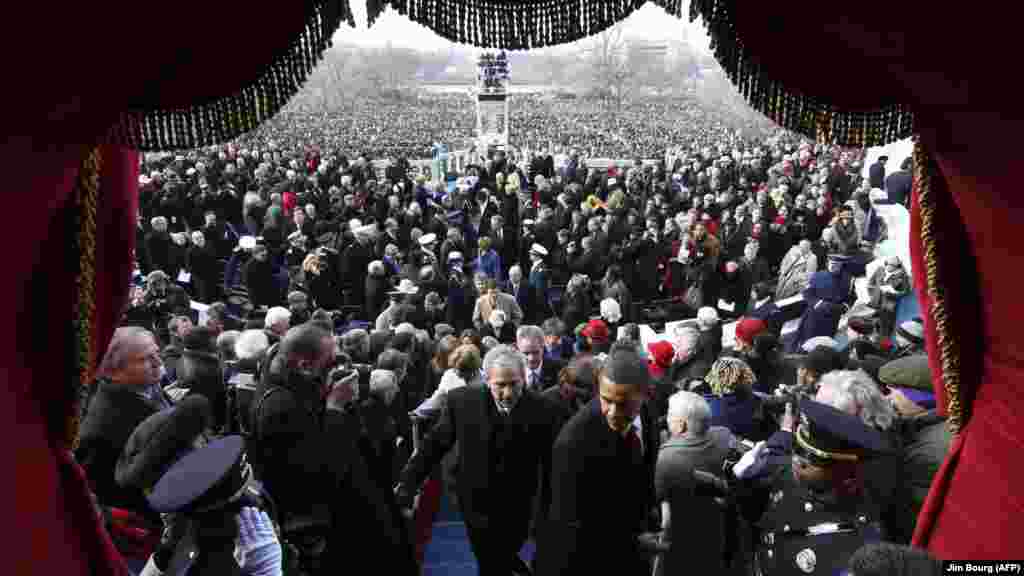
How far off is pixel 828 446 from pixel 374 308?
20.5 feet

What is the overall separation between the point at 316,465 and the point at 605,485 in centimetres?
106

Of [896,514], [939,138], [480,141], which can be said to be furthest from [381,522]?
[480,141]

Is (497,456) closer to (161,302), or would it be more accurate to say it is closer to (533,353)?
(533,353)

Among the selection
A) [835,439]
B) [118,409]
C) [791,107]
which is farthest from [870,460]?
[118,409]

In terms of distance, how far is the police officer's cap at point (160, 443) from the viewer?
2.29 m

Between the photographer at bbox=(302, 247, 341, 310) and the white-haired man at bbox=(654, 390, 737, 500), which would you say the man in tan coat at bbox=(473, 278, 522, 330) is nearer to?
the photographer at bbox=(302, 247, 341, 310)

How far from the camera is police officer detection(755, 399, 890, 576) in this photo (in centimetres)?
248

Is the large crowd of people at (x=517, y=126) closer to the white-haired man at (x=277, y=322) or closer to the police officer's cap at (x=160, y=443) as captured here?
the white-haired man at (x=277, y=322)

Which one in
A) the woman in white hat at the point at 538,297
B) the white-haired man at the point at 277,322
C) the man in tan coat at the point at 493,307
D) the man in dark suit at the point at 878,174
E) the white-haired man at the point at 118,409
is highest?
the white-haired man at the point at 118,409

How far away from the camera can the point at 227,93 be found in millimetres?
1867

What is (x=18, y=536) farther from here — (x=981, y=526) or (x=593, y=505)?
(x=981, y=526)

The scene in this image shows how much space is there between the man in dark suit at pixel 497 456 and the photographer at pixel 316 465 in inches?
17.0

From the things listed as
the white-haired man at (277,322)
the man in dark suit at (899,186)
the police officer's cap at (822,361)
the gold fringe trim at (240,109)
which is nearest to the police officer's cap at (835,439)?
the police officer's cap at (822,361)

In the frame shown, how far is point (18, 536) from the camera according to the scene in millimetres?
1713
